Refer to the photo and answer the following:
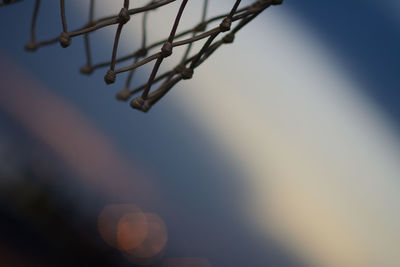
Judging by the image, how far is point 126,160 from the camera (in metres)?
2.10

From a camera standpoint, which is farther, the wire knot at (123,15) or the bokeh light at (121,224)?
the bokeh light at (121,224)

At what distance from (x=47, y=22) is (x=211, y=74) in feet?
2.58

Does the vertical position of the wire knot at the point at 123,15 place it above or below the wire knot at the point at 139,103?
above

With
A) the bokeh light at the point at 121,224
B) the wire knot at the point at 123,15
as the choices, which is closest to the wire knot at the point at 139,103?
the wire knot at the point at 123,15

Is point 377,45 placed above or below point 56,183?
above

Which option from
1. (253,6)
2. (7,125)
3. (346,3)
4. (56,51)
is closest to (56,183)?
(7,125)

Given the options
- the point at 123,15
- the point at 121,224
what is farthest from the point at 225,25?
the point at 121,224

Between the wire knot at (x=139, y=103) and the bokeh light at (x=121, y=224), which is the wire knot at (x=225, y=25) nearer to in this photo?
the wire knot at (x=139, y=103)

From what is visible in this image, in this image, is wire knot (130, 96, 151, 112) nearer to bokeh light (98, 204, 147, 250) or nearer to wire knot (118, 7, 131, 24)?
wire knot (118, 7, 131, 24)

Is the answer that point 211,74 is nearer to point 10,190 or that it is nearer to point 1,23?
point 1,23

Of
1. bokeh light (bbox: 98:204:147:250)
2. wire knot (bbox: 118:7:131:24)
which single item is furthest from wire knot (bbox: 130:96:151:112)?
bokeh light (bbox: 98:204:147:250)

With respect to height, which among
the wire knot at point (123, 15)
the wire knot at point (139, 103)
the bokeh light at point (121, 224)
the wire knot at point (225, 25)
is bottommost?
the bokeh light at point (121, 224)

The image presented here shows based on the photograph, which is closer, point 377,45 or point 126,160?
point 377,45

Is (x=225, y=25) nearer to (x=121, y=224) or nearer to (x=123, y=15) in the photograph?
(x=123, y=15)
